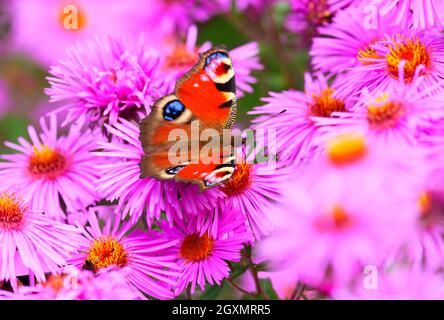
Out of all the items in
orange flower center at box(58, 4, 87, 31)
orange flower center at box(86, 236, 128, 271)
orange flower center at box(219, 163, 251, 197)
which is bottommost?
orange flower center at box(86, 236, 128, 271)

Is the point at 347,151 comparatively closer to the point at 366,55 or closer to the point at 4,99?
the point at 366,55

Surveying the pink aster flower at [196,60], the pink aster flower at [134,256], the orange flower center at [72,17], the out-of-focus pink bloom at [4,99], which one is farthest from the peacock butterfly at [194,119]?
the out-of-focus pink bloom at [4,99]

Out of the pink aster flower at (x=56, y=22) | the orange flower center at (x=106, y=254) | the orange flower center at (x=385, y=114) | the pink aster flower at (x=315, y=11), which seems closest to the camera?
the orange flower center at (x=385, y=114)

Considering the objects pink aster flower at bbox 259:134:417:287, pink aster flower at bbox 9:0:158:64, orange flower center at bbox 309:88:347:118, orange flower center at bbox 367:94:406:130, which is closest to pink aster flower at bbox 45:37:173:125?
orange flower center at bbox 309:88:347:118

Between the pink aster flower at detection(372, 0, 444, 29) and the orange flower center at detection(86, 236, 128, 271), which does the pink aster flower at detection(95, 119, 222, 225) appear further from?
the pink aster flower at detection(372, 0, 444, 29)

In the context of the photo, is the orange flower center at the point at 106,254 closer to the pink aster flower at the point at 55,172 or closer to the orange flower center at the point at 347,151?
the pink aster flower at the point at 55,172
